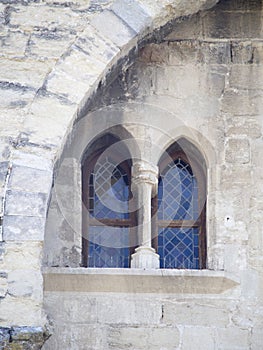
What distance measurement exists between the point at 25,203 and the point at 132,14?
132cm

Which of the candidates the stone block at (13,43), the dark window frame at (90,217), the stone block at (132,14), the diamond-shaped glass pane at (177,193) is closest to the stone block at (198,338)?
the dark window frame at (90,217)

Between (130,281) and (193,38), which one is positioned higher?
(193,38)

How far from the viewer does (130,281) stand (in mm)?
7820

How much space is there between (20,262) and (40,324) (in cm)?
34

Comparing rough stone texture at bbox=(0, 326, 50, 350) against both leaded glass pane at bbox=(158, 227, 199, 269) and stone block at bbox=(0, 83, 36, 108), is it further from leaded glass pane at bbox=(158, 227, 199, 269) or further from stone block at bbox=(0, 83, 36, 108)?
leaded glass pane at bbox=(158, 227, 199, 269)

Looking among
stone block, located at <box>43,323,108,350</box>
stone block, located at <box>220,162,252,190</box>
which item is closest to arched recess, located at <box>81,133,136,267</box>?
stone block, located at <box>43,323,108,350</box>

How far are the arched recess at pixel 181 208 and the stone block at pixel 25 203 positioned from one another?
114cm

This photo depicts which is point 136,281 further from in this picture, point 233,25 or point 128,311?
point 233,25

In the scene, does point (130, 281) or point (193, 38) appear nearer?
point (130, 281)

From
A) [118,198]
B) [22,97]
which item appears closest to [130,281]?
[118,198]

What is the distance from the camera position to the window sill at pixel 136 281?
7.76 meters

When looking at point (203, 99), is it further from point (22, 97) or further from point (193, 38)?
point (22, 97)

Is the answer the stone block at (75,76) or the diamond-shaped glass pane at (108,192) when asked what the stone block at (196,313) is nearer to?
the diamond-shaped glass pane at (108,192)

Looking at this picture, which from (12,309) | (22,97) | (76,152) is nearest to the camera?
(12,309)
